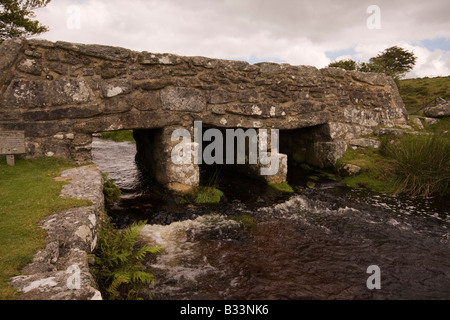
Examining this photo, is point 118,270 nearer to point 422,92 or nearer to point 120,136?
point 120,136

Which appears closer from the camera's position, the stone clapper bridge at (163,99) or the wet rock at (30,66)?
the wet rock at (30,66)

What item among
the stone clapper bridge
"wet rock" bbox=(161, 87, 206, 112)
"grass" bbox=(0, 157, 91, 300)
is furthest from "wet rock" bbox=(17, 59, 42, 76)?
"wet rock" bbox=(161, 87, 206, 112)

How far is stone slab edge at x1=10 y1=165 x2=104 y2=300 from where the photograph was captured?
7.23 feet

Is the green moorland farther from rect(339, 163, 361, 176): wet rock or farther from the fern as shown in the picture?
the fern

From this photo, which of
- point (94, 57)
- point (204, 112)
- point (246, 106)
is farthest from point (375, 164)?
point (94, 57)

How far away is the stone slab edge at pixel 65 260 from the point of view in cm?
220

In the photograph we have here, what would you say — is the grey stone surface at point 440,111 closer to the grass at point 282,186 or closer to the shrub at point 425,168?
the shrub at point 425,168

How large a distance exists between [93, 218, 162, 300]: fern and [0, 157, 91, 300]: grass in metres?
→ 0.62

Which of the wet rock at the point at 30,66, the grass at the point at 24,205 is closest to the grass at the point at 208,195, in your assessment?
the grass at the point at 24,205

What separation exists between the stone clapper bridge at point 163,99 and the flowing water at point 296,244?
1.20 m

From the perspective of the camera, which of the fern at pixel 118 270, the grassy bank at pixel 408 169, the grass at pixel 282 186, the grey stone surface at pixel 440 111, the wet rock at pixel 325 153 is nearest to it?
the fern at pixel 118 270

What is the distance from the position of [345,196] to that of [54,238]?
5678 mm

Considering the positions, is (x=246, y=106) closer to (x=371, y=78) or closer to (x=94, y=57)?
(x=94, y=57)

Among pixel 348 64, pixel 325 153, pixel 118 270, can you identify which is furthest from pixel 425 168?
pixel 348 64
